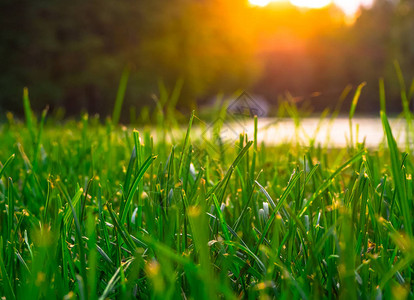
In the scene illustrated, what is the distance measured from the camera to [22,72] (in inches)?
794

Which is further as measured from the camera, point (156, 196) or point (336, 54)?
point (336, 54)

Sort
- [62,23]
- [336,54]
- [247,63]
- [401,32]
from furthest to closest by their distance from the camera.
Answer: [336,54] → [401,32] → [247,63] → [62,23]

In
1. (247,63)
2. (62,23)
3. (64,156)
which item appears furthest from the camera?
(247,63)

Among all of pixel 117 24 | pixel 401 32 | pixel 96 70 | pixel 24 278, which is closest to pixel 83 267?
pixel 24 278

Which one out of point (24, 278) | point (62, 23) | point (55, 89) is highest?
point (62, 23)

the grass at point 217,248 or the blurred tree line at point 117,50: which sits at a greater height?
the blurred tree line at point 117,50

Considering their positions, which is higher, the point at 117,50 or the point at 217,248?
the point at 117,50

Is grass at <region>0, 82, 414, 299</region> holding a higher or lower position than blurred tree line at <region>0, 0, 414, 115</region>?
lower

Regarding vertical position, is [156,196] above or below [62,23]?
below

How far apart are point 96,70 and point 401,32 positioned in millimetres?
25852

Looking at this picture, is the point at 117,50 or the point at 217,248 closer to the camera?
the point at 217,248

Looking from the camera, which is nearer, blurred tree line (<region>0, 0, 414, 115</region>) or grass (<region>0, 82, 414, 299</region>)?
grass (<region>0, 82, 414, 299</region>)

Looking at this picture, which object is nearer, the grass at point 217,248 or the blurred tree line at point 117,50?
the grass at point 217,248

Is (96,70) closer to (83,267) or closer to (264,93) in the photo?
(83,267)
